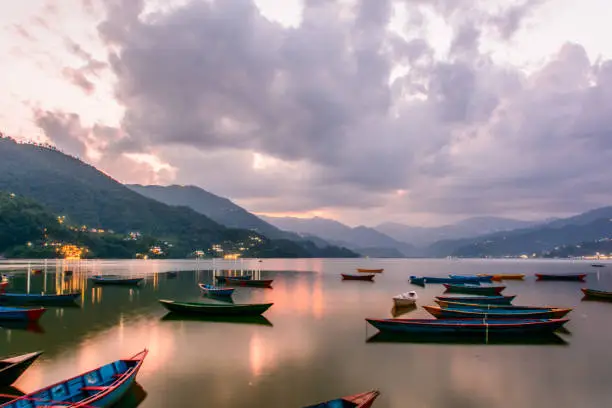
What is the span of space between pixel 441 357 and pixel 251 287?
5875 cm

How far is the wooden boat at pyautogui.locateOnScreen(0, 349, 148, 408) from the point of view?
14948 mm

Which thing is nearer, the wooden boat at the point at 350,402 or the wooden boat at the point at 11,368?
the wooden boat at the point at 350,402

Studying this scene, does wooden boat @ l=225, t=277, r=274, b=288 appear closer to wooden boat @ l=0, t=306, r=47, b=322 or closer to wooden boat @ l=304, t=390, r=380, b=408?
wooden boat @ l=0, t=306, r=47, b=322

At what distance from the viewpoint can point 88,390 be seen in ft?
56.1

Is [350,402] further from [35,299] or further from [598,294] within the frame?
[598,294]

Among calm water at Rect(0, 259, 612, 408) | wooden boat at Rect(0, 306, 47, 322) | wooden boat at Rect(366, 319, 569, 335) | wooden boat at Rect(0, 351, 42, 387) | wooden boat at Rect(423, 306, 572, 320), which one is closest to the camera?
wooden boat at Rect(0, 351, 42, 387)

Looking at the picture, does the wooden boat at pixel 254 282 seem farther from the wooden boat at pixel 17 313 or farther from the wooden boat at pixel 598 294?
the wooden boat at pixel 598 294

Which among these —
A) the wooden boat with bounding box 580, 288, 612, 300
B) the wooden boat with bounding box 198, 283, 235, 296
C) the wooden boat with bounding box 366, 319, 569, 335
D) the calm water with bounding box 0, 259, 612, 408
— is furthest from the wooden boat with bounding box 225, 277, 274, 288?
the wooden boat with bounding box 580, 288, 612, 300

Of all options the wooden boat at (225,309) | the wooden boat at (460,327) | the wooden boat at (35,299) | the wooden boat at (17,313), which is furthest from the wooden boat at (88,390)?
the wooden boat at (35,299)

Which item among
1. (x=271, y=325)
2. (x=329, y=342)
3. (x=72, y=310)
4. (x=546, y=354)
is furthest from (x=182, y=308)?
(x=546, y=354)

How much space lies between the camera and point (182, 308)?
142 ft

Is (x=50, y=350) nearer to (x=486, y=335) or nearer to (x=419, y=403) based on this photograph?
(x=419, y=403)

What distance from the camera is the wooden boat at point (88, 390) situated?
14.9m

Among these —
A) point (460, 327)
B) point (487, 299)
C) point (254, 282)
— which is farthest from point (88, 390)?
point (254, 282)
